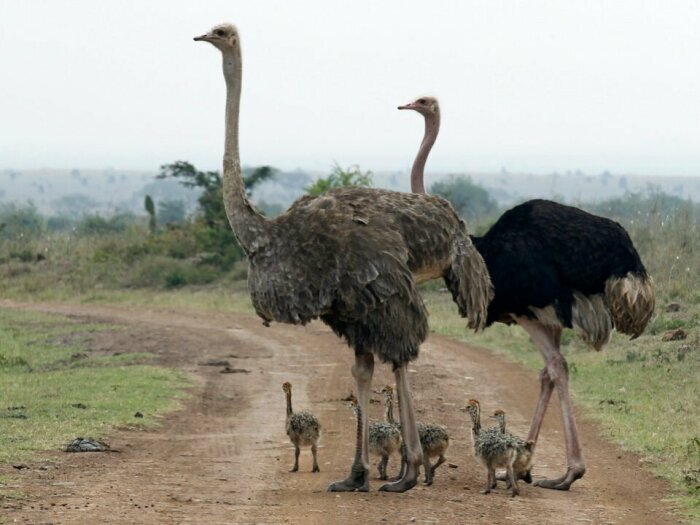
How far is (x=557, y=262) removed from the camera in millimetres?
9305

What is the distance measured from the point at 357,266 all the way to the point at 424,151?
2966 millimetres

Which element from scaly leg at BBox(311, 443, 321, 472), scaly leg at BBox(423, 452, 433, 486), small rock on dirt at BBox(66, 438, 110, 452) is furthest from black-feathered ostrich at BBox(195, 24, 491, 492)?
small rock on dirt at BBox(66, 438, 110, 452)

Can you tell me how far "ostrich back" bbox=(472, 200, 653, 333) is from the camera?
364 inches

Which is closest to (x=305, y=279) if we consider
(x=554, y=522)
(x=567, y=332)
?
(x=554, y=522)

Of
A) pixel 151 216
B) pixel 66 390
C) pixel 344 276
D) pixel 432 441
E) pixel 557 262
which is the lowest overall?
pixel 66 390

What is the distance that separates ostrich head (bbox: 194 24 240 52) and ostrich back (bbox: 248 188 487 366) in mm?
1233

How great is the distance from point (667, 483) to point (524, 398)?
4273 millimetres

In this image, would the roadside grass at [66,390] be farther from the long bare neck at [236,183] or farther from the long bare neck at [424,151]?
the long bare neck at [424,151]

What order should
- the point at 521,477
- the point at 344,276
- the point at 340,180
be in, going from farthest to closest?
the point at 340,180 → the point at 521,477 → the point at 344,276

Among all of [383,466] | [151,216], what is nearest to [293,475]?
[383,466]

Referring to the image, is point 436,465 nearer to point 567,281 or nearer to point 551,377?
point 551,377

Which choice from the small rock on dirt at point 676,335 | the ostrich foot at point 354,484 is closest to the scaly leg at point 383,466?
the ostrich foot at point 354,484

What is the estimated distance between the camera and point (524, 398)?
13547 mm

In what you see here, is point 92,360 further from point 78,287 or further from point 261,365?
point 78,287
